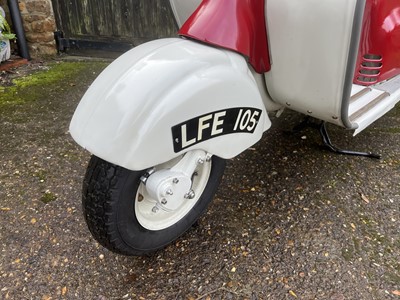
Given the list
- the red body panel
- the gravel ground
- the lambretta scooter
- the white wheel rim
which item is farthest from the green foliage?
the red body panel

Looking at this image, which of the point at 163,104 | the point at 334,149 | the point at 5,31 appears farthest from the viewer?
the point at 5,31

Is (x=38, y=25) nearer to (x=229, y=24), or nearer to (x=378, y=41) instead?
(x=229, y=24)

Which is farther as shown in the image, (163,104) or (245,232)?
(245,232)

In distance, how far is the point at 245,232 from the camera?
5.86ft

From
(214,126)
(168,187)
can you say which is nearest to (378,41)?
(214,126)

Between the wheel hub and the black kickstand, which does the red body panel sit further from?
the wheel hub

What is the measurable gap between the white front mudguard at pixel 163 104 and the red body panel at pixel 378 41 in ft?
2.07

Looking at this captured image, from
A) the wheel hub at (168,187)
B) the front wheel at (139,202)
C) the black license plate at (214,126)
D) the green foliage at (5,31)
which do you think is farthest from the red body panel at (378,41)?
the green foliage at (5,31)

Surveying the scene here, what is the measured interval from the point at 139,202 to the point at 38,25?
2.82 metres

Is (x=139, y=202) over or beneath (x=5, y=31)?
over

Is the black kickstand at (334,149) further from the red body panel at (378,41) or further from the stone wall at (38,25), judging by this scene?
the stone wall at (38,25)

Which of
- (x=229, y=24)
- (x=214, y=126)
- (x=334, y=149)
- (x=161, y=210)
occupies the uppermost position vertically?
(x=229, y=24)

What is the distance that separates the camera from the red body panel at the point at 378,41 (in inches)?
69.8

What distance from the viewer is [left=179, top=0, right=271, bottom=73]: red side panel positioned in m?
1.49
